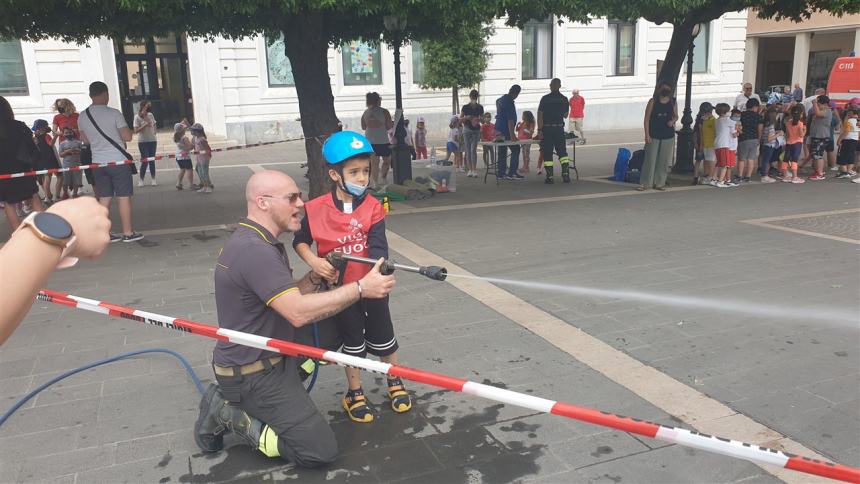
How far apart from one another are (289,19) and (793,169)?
32.4 feet

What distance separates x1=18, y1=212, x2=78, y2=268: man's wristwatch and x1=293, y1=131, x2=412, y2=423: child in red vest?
1745 mm

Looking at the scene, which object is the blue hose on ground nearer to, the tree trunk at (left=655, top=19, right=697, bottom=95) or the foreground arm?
the foreground arm

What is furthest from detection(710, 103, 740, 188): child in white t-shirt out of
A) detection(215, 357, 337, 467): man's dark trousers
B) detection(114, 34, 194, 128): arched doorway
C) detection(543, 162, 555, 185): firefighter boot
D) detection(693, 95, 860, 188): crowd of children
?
detection(114, 34, 194, 128): arched doorway

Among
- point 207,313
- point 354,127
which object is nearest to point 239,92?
point 354,127

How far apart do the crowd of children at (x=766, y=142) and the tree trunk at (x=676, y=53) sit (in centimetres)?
85

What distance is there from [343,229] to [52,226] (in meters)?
2.05

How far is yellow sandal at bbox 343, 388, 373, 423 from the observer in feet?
12.1

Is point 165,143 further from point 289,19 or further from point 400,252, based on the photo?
point 400,252

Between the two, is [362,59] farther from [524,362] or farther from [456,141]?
[524,362]

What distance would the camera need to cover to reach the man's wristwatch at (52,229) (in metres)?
1.42

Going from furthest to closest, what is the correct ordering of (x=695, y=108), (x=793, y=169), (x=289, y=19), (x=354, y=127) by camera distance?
1. (x=695, y=108)
2. (x=354, y=127)
3. (x=793, y=169)
4. (x=289, y=19)

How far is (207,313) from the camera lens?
18.1 ft

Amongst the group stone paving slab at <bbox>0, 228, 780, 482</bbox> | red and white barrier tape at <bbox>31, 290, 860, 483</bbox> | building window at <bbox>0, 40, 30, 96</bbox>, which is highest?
building window at <bbox>0, 40, 30, 96</bbox>

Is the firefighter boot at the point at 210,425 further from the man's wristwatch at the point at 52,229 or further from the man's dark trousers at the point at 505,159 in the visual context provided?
the man's dark trousers at the point at 505,159
